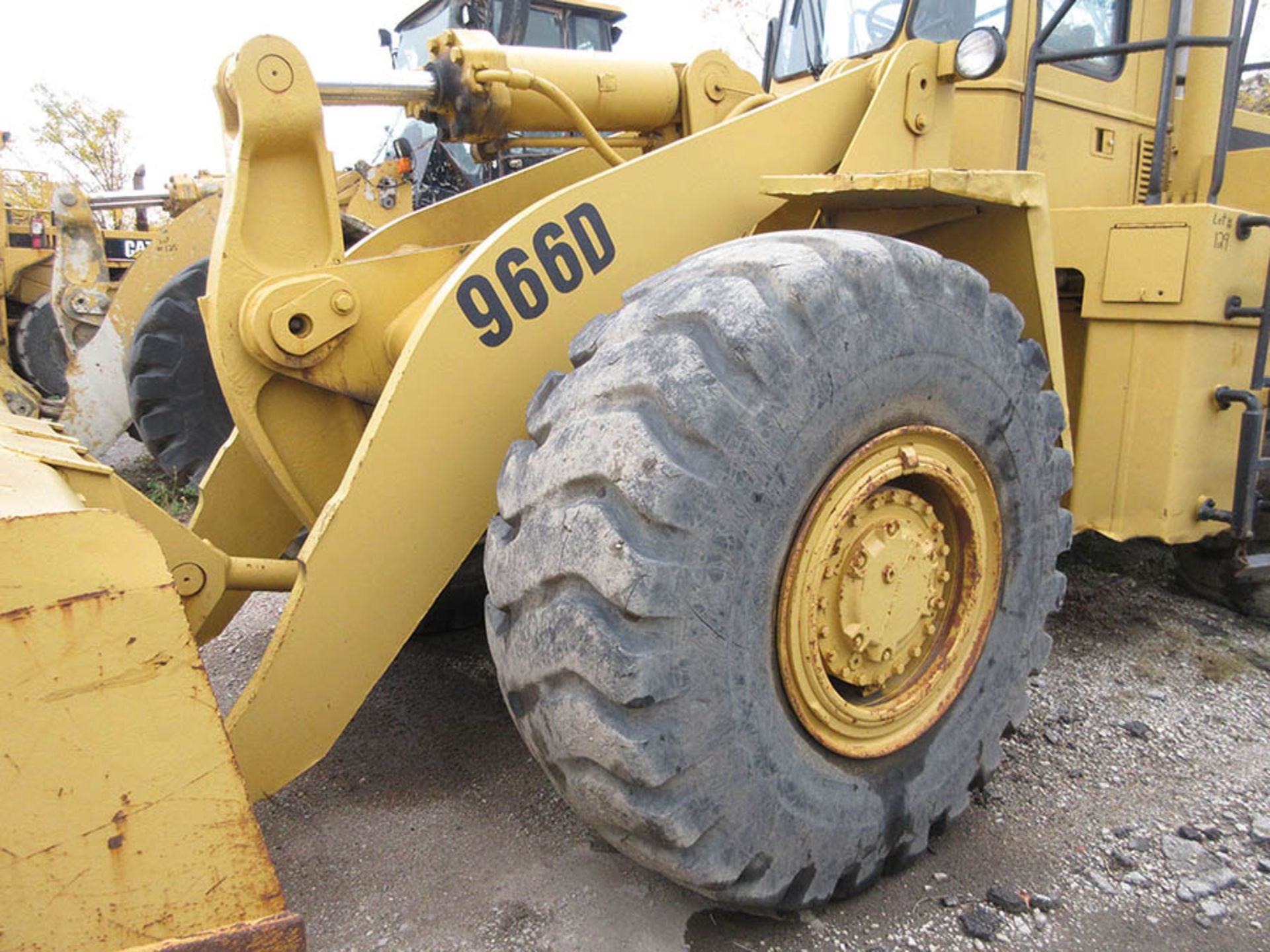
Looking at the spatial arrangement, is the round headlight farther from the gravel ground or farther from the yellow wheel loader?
the gravel ground

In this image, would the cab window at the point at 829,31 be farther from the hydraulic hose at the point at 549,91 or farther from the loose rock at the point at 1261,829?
the loose rock at the point at 1261,829

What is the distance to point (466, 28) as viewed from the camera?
24.8 feet

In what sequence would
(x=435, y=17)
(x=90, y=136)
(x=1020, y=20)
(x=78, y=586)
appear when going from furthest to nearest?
(x=90, y=136) → (x=435, y=17) → (x=1020, y=20) → (x=78, y=586)

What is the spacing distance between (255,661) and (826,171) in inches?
102

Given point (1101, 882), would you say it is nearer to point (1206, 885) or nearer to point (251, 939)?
point (1206, 885)

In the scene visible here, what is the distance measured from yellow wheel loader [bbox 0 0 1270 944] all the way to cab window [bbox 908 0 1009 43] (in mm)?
13

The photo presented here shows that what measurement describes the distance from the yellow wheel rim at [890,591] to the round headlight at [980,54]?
1.13 meters

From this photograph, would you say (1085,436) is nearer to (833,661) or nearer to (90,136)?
(833,661)

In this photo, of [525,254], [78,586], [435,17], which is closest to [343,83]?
[525,254]

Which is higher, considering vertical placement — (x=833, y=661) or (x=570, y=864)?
(x=833, y=661)

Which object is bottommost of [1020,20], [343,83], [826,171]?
[826,171]

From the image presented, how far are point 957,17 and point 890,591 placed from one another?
2.19 m

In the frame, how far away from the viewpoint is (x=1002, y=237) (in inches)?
106

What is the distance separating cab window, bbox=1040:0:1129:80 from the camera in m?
3.31
